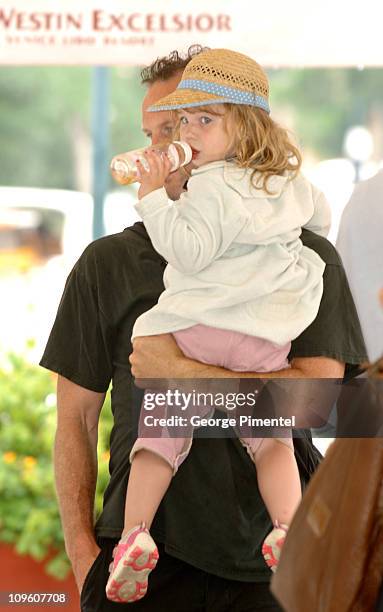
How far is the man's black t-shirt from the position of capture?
188cm

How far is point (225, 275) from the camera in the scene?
6.05ft

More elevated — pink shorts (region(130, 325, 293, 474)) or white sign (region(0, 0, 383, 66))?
white sign (region(0, 0, 383, 66))

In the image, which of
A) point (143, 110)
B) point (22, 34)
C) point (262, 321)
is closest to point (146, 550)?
point (262, 321)

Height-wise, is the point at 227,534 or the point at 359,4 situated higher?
the point at 359,4

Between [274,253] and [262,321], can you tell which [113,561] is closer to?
[262,321]

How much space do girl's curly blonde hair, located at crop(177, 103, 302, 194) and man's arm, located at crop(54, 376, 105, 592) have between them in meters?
0.53

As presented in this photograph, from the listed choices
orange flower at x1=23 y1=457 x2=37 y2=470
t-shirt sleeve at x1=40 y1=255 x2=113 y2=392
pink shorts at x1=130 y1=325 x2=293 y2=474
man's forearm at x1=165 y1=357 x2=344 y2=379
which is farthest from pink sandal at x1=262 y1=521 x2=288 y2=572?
orange flower at x1=23 y1=457 x2=37 y2=470

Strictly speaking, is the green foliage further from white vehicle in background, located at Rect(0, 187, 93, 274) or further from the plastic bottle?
the plastic bottle

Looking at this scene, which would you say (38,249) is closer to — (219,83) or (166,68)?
(166,68)

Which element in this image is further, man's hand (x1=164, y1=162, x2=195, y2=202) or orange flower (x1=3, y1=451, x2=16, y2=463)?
orange flower (x1=3, y1=451, x2=16, y2=463)

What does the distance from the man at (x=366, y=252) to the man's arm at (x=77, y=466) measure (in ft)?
1.83

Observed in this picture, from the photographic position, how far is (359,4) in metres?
2.43

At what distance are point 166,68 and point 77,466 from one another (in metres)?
0.81

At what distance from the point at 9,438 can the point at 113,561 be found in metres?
0.89
